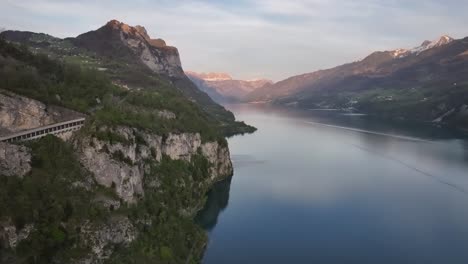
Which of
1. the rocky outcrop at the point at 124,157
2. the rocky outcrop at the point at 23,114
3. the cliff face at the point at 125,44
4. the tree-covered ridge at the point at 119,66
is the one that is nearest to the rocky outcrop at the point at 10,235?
the rocky outcrop at the point at 124,157

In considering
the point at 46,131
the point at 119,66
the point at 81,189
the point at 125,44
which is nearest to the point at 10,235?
the point at 81,189

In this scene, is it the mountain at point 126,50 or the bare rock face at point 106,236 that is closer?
the bare rock face at point 106,236

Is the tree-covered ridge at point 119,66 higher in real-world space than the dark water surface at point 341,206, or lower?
higher

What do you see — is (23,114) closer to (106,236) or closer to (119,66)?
(106,236)

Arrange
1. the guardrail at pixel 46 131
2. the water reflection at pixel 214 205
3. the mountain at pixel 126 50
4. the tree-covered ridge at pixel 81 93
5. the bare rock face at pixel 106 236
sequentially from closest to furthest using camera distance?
1. the bare rock face at pixel 106 236
2. the guardrail at pixel 46 131
3. the tree-covered ridge at pixel 81 93
4. the water reflection at pixel 214 205
5. the mountain at pixel 126 50

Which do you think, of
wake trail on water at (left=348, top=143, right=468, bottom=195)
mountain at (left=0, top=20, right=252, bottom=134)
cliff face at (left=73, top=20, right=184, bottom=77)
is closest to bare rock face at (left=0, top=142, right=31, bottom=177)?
wake trail on water at (left=348, top=143, right=468, bottom=195)

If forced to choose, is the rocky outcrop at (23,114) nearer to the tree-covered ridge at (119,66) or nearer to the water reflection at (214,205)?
the water reflection at (214,205)
